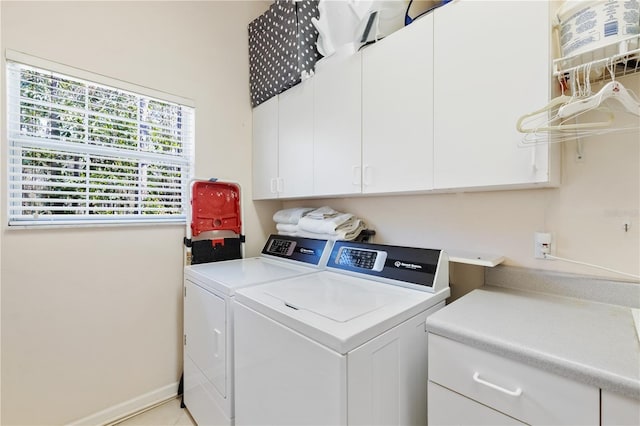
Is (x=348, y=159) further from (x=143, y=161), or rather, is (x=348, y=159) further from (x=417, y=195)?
(x=143, y=161)

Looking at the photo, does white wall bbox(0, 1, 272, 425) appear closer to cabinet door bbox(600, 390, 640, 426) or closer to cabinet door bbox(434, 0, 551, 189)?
cabinet door bbox(434, 0, 551, 189)

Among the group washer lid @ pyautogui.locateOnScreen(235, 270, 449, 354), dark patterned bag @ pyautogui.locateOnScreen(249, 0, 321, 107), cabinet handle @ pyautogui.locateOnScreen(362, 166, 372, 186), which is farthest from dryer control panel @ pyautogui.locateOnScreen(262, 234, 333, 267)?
dark patterned bag @ pyautogui.locateOnScreen(249, 0, 321, 107)

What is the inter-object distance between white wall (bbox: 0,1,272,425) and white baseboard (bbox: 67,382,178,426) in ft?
0.10

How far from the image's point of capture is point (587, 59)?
98 cm

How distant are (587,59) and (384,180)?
0.86 m

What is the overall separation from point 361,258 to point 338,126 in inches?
31.4

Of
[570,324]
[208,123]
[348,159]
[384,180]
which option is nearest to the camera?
[570,324]

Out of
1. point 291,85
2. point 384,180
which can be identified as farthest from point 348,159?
point 291,85

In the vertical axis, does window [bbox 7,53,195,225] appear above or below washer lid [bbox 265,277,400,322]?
above

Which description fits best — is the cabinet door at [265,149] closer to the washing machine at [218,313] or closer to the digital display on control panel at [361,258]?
the washing machine at [218,313]

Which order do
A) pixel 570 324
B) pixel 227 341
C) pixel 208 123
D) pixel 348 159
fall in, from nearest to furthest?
pixel 570 324, pixel 227 341, pixel 348 159, pixel 208 123

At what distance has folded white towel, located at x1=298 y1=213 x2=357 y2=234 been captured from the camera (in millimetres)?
1822

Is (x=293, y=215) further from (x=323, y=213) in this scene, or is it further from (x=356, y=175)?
(x=356, y=175)

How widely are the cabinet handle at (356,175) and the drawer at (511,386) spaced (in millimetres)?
883
